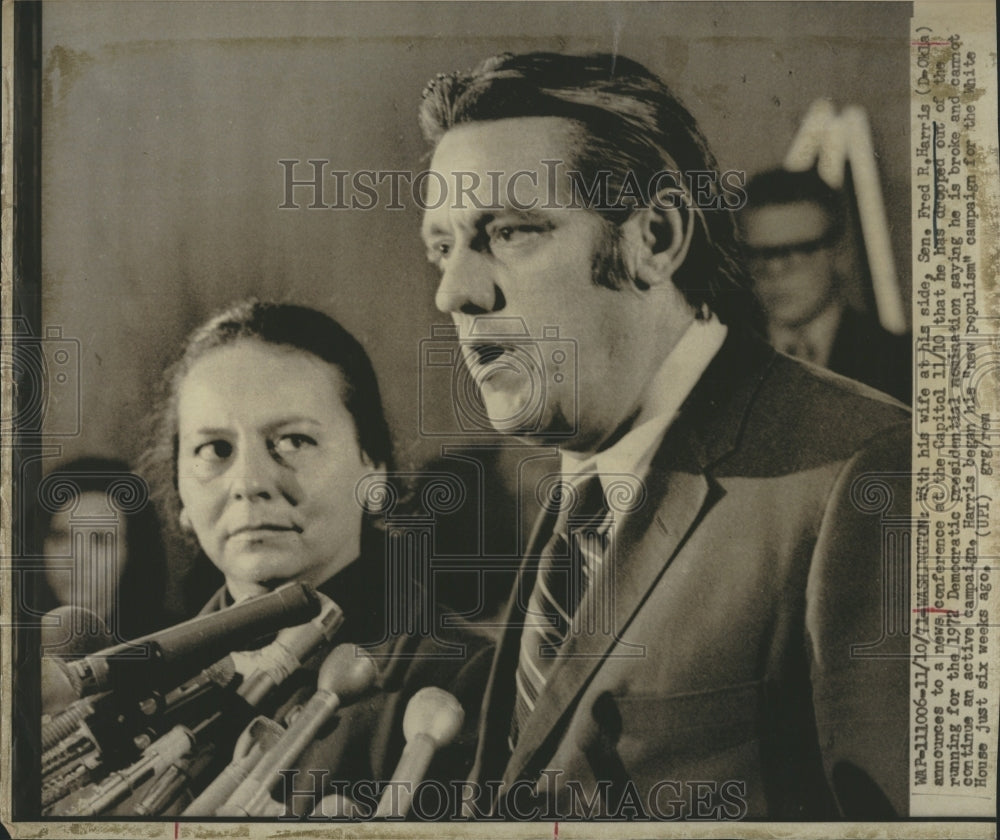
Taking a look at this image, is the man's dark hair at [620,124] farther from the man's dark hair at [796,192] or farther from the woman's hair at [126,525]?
the woman's hair at [126,525]

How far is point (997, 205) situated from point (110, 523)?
263 centimetres

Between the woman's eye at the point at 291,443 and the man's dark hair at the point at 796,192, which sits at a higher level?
the man's dark hair at the point at 796,192

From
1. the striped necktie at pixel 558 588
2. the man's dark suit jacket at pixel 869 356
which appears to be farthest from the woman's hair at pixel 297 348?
the man's dark suit jacket at pixel 869 356

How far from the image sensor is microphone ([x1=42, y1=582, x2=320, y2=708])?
2.40 metres

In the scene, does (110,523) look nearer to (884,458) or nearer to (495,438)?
(495,438)

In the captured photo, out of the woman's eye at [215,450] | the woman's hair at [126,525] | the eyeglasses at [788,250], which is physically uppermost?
the eyeglasses at [788,250]

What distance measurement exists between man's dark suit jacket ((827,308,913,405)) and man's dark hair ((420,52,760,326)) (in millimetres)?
251

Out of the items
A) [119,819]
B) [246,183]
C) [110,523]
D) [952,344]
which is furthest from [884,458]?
[119,819]

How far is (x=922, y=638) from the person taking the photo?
242cm

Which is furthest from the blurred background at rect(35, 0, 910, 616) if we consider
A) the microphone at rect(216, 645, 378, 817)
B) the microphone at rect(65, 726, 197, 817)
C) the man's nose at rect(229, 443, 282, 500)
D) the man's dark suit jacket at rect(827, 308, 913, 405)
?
the microphone at rect(65, 726, 197, 817)

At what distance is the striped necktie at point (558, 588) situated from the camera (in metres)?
2.38

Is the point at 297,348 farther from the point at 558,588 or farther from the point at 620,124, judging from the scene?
the point at 620,124

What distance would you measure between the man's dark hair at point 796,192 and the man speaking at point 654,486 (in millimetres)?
62

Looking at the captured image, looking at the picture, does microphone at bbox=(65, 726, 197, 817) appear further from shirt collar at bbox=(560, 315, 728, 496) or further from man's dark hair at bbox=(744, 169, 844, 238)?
man's dark hair at bbox=(744, 169, 844, 238)
